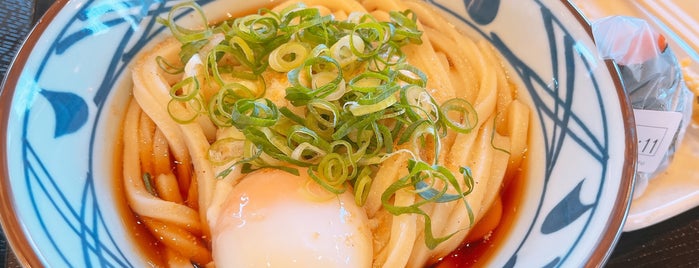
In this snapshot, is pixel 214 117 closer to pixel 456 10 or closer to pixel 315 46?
pixel 315 46

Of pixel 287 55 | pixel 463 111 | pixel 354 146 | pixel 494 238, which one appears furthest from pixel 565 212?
pixel 287 55

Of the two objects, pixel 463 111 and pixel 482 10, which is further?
pixel 482 10

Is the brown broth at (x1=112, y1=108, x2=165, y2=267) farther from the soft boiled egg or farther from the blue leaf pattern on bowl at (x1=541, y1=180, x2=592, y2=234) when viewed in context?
the blue leaf pattern on bowl at (x1=541, y1=180, x2=592, y2=234)

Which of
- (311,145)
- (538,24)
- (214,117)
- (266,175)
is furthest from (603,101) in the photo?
(214,117)

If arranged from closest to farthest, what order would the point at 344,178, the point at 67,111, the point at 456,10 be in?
the point at 344,178, the point at 67,111, the point at 456,10

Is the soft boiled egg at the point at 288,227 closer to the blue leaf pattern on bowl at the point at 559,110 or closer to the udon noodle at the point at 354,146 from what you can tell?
the udon noodle at the point at 354,146

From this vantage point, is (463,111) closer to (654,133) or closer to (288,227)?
(288,227)

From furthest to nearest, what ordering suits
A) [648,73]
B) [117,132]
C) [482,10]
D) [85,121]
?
1. [648,73]
2. [482,10]
3. [117,132]
4. [85,121]
